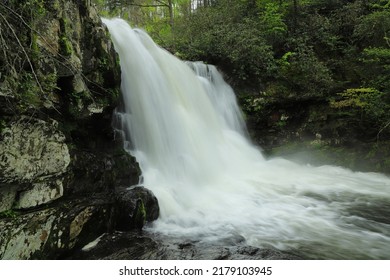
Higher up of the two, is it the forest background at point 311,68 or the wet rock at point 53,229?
the forest background at point 311,68

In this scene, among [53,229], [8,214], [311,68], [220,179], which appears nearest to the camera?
[8,214]

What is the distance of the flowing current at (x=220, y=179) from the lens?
4.41m

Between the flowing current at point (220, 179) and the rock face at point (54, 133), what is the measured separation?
3.36 feet

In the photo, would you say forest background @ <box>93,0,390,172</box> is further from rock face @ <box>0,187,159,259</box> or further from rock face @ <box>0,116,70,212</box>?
rock face @ <box>0,116,70,212</box>

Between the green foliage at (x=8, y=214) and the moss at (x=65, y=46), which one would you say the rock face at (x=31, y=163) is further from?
the moss at (x=65, y=46)

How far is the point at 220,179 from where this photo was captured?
23.6 feet

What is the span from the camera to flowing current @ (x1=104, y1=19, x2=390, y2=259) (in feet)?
14.5

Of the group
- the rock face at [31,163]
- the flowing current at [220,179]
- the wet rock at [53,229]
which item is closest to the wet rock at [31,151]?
the rock face at [31,163]

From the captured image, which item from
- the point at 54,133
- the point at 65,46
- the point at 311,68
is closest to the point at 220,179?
the point at 54,133

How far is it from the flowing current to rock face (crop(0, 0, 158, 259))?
3.36 feet

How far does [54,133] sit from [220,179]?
434 centimetres

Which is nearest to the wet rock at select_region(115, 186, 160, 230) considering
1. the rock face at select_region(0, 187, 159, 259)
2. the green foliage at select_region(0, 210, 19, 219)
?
the rock face at select_region(0, 187, 159, 259)

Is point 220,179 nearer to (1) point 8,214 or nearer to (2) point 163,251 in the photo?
(2) point 163,251

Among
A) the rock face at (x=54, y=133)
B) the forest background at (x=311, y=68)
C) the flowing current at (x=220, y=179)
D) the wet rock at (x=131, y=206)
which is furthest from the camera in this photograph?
the forest background at (x=311, y=68)
